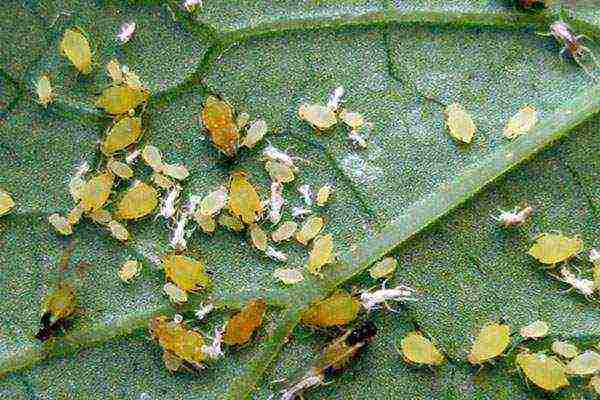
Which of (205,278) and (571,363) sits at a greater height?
(571,363)

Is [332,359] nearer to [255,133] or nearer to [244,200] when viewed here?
[244,200]

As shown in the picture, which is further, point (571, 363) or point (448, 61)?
point (448, 61)

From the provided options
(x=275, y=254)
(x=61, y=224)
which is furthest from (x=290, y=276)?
(x=61, y=224)

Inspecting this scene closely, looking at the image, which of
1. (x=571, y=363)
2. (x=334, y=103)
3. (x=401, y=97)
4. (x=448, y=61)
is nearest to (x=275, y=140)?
(x=334, y=103)

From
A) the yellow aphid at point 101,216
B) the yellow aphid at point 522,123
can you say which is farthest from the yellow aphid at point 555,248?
the yellow aphid at point 101,216

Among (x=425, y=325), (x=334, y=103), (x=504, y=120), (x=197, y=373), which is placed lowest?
(x=197, y=373)

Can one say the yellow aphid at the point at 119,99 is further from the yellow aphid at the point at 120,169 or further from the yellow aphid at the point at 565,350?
the yellow aphid at the point at 565,350

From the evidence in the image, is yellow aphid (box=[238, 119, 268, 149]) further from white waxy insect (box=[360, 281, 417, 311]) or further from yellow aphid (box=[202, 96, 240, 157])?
white waxy insect (box=[360, 281, 417, 311])

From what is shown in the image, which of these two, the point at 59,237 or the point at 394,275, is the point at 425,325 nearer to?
the point at 394,275
